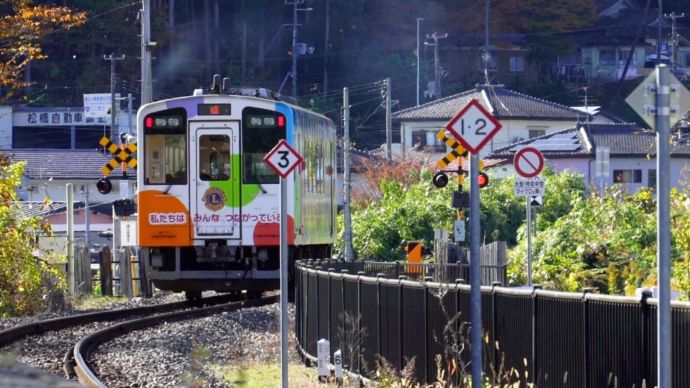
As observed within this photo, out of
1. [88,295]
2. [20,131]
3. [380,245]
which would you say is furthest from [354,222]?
[20,131]

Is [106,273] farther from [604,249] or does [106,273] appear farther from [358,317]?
[358,317]

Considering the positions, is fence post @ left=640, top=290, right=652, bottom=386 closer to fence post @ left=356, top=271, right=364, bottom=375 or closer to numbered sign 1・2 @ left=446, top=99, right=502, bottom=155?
numbered sign 1・2 @ left=446, top=99, right=502, bottom=155

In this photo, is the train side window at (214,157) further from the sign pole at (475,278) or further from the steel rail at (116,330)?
the sign pole at (475,278)

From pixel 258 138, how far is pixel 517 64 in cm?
4659

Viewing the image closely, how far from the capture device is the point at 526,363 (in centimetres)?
920

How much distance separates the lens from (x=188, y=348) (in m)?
14.6

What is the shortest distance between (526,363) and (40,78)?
48.3 m

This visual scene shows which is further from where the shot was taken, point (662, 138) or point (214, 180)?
point (214, 180)

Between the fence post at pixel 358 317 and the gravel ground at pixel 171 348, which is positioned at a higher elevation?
the fence post at pixel 358 317

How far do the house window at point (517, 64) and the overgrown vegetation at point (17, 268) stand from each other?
44.4 meters

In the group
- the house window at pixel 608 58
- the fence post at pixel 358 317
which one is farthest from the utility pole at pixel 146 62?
the house window at pixel 608 58

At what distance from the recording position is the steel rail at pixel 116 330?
464 inches

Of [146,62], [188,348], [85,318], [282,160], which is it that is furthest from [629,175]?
[282,160]

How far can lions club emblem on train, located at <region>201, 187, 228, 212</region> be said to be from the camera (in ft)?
64.6
